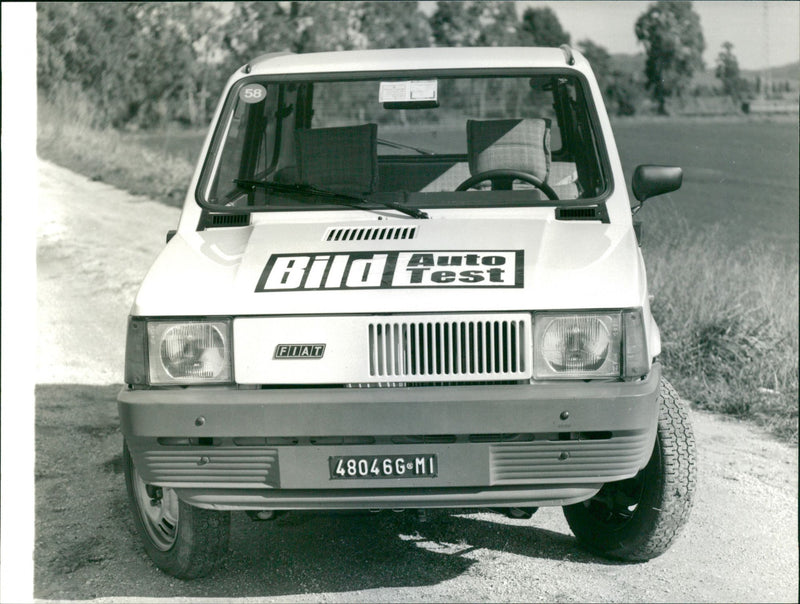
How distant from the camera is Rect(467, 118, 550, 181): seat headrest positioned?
4.71m

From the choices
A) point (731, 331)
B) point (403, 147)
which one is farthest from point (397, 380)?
point (731, 331)

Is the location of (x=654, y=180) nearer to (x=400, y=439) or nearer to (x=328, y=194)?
(x=328, y=194)

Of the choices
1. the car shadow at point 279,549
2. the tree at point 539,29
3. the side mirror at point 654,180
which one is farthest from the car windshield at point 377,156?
the tree at point 539,29

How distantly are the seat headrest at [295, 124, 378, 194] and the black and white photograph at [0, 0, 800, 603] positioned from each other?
0.03 ft

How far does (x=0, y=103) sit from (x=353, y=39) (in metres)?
14.3

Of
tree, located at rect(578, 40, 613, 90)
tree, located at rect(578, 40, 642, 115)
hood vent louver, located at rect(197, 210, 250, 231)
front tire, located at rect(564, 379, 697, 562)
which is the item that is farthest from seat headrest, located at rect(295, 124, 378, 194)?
tree, located at rect(578, 40, 642, 115)

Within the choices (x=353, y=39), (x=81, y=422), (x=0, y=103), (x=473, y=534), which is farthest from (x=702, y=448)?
(x=353, y=39)

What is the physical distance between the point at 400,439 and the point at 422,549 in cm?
102

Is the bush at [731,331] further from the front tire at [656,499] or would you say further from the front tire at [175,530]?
the front tire at [175,530]

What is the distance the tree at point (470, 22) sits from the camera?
63.7 feet

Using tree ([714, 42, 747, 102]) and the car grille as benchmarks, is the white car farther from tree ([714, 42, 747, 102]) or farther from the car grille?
tree ([714, 42, 747, 102])

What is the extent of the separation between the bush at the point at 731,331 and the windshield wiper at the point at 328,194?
3.03m

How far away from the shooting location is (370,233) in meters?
4.12

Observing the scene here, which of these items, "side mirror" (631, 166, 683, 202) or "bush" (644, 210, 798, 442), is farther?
"bush" (644, 210, 798, 442)
